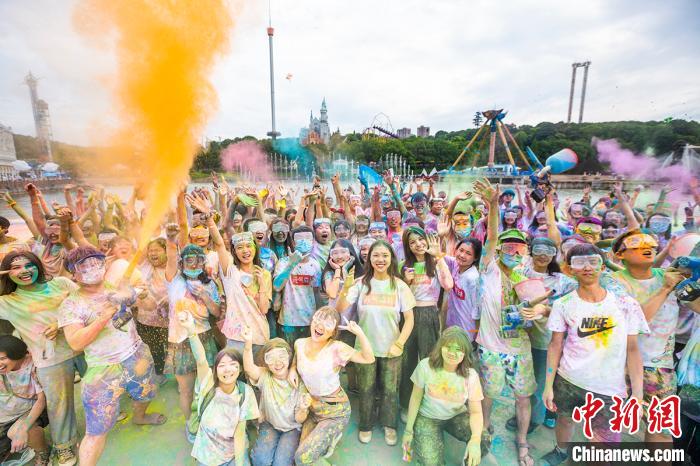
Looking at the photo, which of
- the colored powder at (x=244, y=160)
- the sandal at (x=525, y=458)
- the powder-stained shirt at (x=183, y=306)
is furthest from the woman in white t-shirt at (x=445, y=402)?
the colored powder at (x=244, y=160)

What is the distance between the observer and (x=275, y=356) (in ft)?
10.4

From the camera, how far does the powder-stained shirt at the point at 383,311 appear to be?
357 cm

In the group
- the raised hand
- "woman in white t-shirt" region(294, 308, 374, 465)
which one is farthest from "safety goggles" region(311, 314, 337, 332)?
the raised hand

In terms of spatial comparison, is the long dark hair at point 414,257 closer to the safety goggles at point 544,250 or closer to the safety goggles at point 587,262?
the safety goggles at point 544,250

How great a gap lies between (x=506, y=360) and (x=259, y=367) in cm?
258

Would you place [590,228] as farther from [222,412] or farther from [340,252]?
[222,412]

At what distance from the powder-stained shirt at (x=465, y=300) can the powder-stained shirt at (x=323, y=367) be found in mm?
1368

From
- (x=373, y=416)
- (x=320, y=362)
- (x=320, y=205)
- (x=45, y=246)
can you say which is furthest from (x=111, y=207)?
(x=373, y=416)

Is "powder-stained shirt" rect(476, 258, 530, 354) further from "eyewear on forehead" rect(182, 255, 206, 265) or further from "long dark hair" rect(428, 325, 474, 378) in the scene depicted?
"eyewear on forehead" rect(182, 255, 206, 265)

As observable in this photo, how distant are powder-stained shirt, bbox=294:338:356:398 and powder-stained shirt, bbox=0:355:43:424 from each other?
9.07ft

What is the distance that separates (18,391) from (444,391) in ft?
14.2

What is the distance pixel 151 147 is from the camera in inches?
220

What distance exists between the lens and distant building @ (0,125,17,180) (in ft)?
42.2

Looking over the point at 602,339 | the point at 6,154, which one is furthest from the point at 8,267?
the point at 6,154
